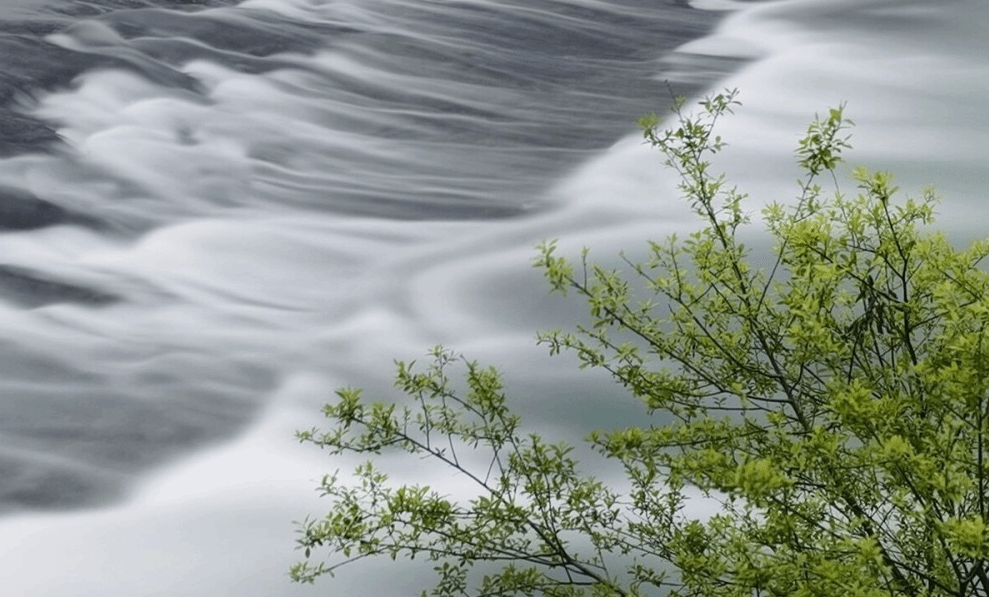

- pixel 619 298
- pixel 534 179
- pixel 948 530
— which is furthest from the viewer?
pixel 534 179

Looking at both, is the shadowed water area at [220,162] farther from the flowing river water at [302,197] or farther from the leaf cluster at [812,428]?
the leaf cluster at [812,428]

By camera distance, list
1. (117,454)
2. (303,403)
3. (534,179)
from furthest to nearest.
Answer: (534,179) < (303,403) < (117,454)

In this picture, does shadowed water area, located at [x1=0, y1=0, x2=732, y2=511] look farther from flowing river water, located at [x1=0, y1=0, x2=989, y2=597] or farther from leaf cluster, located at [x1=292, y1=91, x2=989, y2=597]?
leaf cluster, located at [x1=292, y1=91, x2=989, y2=597]

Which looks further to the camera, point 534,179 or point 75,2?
point 75,2

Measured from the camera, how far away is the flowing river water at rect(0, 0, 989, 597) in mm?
5262

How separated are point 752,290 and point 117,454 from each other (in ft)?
10.5

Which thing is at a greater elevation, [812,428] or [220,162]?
[220,162]

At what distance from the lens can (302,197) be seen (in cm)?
835

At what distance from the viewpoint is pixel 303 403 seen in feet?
19.4

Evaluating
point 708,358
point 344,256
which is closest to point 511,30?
point 344,256

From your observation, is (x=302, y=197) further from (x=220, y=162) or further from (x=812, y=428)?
(x=812, y=428)

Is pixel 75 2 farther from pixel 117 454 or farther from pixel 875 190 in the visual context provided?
pixel 875 190

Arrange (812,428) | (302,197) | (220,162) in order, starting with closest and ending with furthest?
(812,428) → (302,197) → (220,162)

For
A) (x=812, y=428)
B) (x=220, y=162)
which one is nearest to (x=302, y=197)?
(x=220, y=162)
